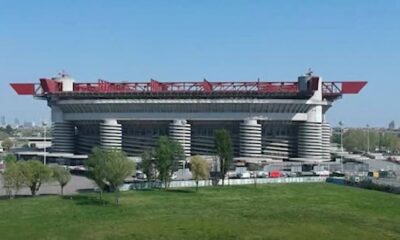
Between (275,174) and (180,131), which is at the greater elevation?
(180,131)

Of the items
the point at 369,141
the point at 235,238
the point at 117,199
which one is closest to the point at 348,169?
the point at 117,199

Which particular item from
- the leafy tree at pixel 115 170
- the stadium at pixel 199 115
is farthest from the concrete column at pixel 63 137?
the leafy tree at pixel 115 170

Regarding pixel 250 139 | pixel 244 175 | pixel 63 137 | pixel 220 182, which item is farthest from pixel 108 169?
pixel 63 137

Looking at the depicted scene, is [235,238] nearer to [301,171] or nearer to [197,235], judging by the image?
[197,235]

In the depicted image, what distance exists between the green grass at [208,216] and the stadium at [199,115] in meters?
38.3

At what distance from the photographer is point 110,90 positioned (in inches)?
4242

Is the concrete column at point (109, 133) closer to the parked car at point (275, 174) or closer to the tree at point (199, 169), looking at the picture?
the parked car at point (275, 174)

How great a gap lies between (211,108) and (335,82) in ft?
90.3

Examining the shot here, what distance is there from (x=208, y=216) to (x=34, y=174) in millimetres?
22212

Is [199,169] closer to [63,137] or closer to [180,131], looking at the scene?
[180,131]

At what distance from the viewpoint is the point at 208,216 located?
46469 mm

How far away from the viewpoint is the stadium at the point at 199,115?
103 metres

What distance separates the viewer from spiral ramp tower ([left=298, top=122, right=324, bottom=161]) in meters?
104

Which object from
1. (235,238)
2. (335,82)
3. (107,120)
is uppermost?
(335,82)
